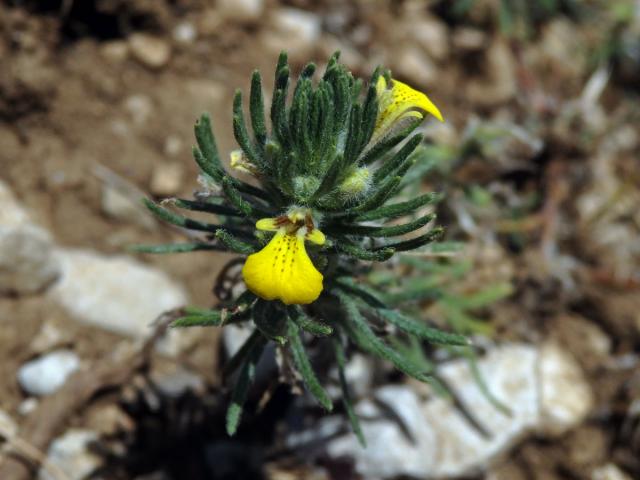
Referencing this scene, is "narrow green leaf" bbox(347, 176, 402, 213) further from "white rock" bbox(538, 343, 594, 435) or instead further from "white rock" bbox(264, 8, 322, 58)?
"white rock" bbox(264, 8, 322, 58)

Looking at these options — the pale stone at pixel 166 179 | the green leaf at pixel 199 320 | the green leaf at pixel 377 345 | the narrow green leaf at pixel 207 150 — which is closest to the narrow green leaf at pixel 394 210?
the green leaf at pixel 377 345

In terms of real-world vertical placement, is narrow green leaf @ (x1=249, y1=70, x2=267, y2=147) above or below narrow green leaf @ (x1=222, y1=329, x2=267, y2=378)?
above

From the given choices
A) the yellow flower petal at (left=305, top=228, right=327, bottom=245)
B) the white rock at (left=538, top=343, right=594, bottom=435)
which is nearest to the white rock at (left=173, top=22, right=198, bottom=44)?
the yellow flower petal at (left=305, top=228, right=327, bottom=245)

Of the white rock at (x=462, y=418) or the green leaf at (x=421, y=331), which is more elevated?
the green leaf at (x=421, y=331)

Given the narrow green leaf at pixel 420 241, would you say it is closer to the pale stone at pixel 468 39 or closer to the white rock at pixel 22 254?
the white rock at pixel 22 254

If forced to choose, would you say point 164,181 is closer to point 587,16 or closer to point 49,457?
point 49,457

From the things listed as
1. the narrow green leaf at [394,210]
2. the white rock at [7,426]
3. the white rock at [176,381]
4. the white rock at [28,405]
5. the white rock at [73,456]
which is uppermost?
the narrow green leaf at [394,210]
